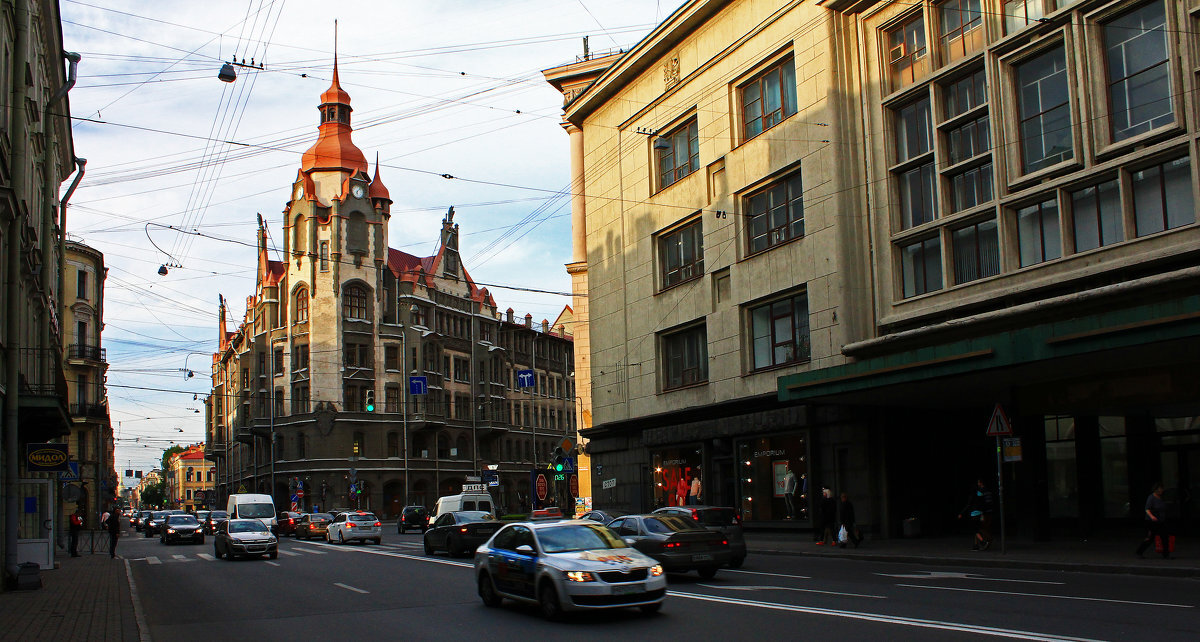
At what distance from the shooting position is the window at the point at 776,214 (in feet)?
99.2

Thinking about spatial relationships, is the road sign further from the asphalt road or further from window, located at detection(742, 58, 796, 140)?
window, located at detection(742, 58, 796, 140)

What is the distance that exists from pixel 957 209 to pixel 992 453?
25.5 feet

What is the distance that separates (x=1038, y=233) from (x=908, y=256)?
172 inches

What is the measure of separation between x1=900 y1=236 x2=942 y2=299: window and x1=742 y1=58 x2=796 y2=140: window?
6298mm

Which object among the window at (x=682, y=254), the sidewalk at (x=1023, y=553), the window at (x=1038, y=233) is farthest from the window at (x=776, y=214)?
the sidewalk at (x=1023, y=553)

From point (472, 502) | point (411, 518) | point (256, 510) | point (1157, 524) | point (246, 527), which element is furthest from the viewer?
point (411, 518)

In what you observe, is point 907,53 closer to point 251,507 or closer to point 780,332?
point 780,332

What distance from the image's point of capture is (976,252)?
81.4ft

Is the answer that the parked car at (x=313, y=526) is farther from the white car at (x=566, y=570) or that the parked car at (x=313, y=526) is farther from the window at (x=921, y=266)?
the white car at (x=566, y=570)

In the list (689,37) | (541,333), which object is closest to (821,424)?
(689,37)

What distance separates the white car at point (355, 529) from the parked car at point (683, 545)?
23.2m

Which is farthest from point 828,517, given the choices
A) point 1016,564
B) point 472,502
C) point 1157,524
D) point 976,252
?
point 472,502

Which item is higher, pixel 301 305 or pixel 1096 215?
pixel 301 305

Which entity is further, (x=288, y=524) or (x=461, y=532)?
(x=288, y=524)
